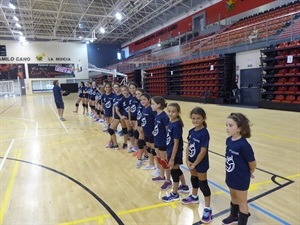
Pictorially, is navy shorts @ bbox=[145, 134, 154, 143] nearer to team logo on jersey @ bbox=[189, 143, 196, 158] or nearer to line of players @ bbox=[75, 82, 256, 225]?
line of players @ bbox=[75, 82, 256, 225]

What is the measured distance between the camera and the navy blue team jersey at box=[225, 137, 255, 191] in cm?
204

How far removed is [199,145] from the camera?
242 centimetres

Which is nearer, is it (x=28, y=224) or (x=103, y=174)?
(x=28, y=224)

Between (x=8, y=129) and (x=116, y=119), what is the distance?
5.25m

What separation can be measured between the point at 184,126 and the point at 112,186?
4110mm

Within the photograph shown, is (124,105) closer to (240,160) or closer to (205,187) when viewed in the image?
(205,187)

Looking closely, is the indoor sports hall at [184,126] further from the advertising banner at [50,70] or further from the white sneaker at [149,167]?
the advertising banner at [50,70]

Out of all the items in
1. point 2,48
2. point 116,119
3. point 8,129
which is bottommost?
point 8,129

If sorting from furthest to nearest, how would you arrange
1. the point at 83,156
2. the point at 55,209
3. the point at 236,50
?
the point at 236,50, the point at 83,156, the point at 55,209

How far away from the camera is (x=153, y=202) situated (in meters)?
2.88

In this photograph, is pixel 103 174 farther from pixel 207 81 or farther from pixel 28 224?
pixel 207 81

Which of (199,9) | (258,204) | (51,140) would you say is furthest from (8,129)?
(199,9)

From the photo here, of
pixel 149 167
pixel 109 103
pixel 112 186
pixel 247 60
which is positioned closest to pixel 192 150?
pixel 112 186

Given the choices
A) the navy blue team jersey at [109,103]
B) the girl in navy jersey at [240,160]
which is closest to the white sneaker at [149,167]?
the girl in navy jersey at [240,160]
